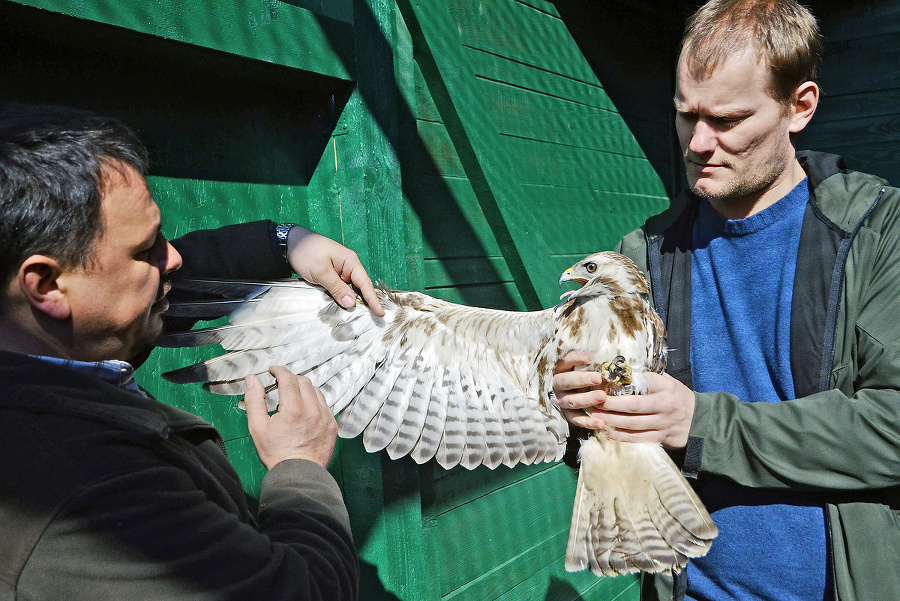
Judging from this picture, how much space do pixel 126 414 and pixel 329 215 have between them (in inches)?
73.0

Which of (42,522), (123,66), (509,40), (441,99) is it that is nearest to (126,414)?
(42,522)

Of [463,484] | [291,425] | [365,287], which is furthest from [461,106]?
[291,425]

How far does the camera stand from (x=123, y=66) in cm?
221

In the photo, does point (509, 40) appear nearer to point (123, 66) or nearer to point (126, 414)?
point (123, 66)

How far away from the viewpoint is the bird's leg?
7.23 ft

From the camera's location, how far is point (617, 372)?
2.22 meters

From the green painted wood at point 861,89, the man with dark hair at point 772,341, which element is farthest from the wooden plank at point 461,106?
the green painted wood at point 861,89

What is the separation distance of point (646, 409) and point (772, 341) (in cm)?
51

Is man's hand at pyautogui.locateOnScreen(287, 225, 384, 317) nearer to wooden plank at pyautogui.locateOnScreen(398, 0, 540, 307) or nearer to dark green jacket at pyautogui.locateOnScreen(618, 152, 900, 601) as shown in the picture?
wooden plank at pyautogui.locateOnScreen(398, 0, 540, 307)

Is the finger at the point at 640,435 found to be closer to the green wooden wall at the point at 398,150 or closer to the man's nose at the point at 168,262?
the green wooden wall at the point at 398,150

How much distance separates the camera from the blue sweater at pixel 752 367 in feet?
6.32

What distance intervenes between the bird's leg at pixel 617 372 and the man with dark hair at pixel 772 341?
8cm

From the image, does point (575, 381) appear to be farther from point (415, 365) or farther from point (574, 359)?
point (415, 365)

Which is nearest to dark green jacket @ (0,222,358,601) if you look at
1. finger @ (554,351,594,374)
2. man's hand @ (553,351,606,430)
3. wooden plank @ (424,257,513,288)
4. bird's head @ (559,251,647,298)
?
man's hand @ (553,351,606,430)
